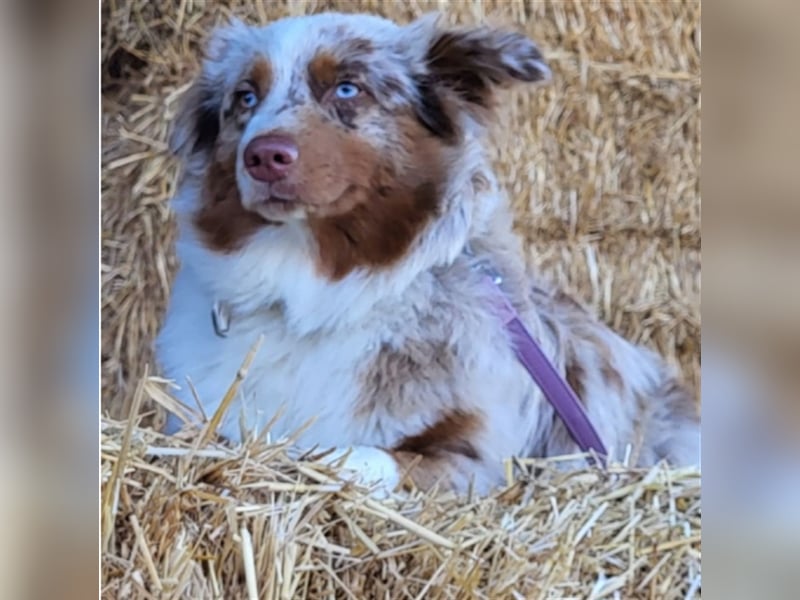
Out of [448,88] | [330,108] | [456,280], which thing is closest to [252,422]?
[456,280]

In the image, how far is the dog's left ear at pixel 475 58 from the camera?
1065mm

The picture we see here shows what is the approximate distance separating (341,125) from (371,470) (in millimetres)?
498

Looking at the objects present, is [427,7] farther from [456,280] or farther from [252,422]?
[252,422]

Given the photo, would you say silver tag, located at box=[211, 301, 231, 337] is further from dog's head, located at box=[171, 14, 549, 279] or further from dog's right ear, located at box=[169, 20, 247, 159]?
dog's right ear, located at box=[169, 20, 247, 159]

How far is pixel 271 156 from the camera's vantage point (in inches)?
40.2

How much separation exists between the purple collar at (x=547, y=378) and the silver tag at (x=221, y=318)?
39 cm

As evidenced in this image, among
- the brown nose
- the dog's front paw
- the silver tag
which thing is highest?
the brown nose

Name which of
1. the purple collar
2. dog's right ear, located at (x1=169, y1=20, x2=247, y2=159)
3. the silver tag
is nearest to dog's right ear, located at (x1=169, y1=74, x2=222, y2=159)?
dog's right ear, located at (x1=169, y1=20, x2=247, y2=159)

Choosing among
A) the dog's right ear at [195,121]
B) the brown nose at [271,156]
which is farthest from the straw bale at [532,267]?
the brown nose at [271,156]

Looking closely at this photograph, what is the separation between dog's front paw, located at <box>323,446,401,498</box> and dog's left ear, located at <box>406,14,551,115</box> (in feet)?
1.79

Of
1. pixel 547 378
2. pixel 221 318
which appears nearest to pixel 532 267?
pixel 547 378

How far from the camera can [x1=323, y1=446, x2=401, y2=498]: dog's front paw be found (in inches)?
41.1

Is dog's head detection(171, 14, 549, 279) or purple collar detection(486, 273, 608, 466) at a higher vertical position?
dog's head detection(171, 14, 549, 279)

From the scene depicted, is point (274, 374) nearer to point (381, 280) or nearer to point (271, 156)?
point (381, 280)
